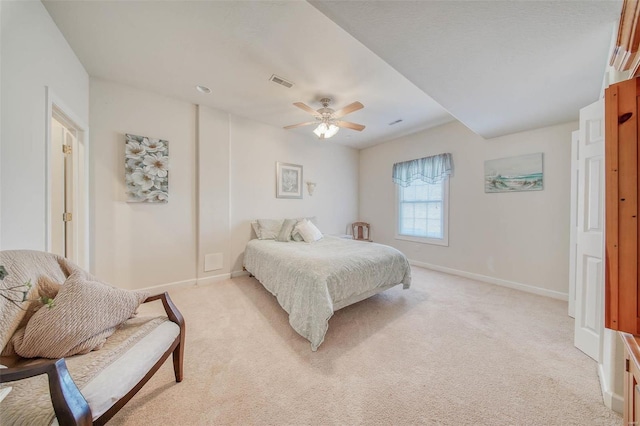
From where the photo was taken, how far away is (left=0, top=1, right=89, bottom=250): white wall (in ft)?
4.08

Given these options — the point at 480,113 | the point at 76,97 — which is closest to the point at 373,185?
the point at 480,113

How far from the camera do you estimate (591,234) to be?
1627 millimetres

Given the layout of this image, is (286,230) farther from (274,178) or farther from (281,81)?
(281,81)

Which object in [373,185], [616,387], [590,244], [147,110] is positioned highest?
[147,110]

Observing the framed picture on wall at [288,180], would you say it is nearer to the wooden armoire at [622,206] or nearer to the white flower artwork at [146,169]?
the white flower artwork at [146,169]

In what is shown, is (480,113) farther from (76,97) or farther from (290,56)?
(76,97)

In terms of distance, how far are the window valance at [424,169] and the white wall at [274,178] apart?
1.18 meters

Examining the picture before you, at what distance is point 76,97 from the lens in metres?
2.17

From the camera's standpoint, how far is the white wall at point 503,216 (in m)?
2.85

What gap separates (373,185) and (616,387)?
4.23 meters

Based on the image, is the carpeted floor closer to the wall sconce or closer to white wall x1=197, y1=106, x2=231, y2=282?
white wall x1=197, y1=106, x2=231, y2=282

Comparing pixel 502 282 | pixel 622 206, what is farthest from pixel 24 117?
pixel 502 282

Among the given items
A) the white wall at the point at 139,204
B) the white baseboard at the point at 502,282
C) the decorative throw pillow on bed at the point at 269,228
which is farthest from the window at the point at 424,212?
the white wall at the point at 139,204

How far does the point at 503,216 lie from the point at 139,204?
5.25 metres
